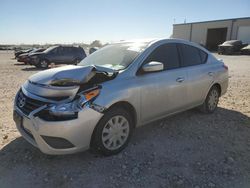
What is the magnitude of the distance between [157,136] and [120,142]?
2.87ft

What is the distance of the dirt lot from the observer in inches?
110

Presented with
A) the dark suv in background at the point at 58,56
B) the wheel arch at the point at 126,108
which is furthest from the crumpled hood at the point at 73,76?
the dark suv in background at the point at 58,56

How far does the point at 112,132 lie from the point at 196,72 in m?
2.22

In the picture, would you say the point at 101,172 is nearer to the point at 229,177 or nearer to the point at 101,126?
the point at 101,126

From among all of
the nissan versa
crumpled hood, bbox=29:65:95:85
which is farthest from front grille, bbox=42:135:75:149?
crumpled hood, bbox=29:65:95:85

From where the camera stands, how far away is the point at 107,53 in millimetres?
4258

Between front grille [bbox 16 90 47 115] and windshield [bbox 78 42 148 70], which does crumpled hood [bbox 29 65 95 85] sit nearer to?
front grille [bbox 16 90 47 115]

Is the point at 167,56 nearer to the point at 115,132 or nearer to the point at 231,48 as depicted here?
the point at 115,132

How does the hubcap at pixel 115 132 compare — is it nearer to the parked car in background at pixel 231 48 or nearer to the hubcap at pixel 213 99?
the hubcap at pixel 213 99

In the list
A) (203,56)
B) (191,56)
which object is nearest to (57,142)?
(191,56)

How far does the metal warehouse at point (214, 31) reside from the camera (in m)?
36.4

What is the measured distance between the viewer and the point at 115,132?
3.32m

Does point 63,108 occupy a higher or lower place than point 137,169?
higher

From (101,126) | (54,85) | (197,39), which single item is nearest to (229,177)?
(101,126)
